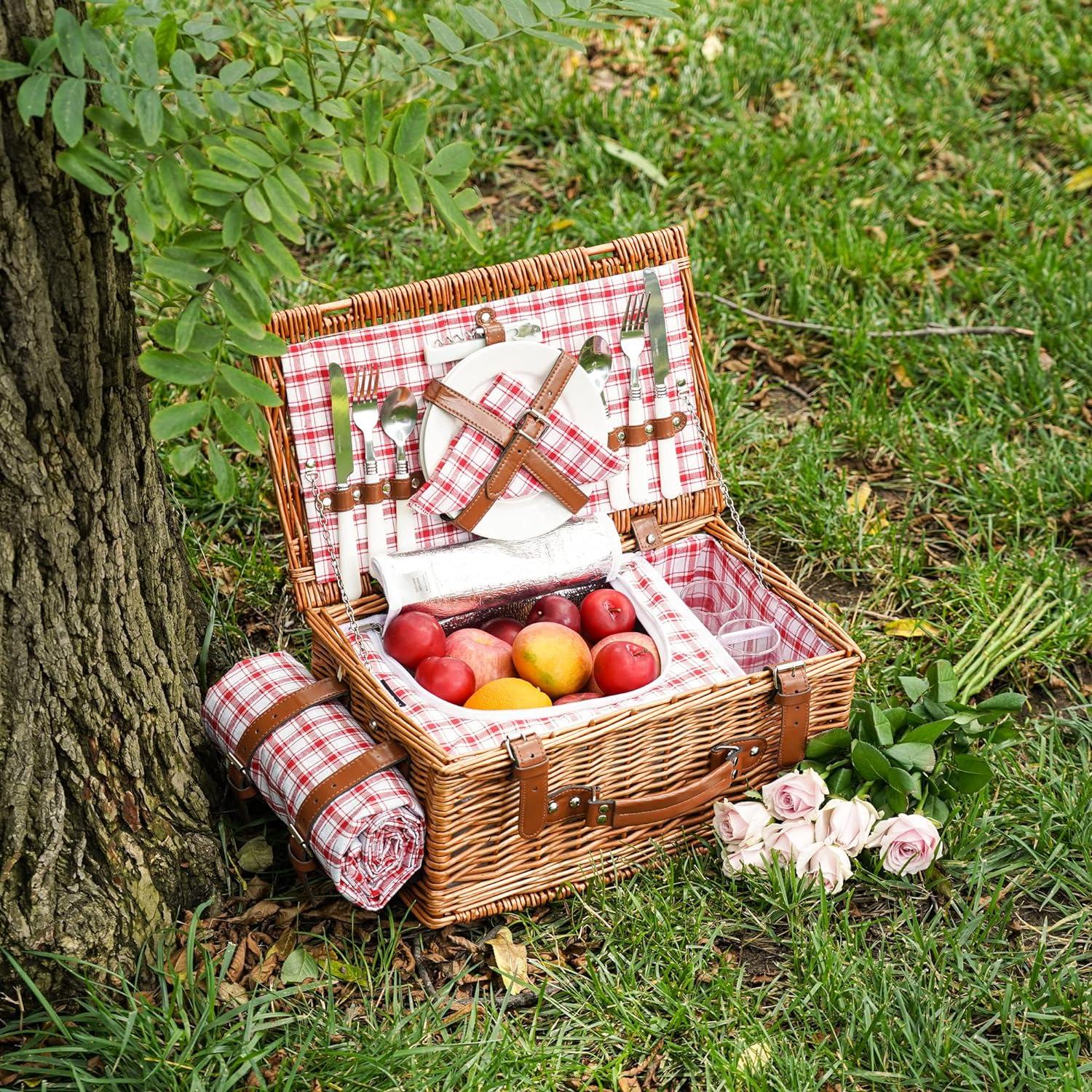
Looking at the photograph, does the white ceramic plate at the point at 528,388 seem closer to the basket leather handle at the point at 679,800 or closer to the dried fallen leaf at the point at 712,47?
the basket leather handle at the point at 679,800

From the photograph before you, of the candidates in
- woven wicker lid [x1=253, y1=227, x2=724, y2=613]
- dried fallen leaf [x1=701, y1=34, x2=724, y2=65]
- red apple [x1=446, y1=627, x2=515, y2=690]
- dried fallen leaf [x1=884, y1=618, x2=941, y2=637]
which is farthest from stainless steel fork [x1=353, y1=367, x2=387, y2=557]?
dried fallen leaf [x1=701, y1=34, x2=724, y2=65]

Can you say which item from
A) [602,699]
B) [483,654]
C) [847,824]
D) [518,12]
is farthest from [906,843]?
[518,12]

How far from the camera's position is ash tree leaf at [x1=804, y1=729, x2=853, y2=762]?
244 centimetres

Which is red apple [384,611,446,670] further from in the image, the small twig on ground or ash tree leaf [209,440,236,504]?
the small twig on ground

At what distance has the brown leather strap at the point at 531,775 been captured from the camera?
2.13 metres

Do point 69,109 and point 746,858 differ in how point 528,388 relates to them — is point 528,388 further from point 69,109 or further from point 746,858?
point 69,109

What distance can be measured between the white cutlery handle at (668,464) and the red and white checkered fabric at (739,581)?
0.38 feet

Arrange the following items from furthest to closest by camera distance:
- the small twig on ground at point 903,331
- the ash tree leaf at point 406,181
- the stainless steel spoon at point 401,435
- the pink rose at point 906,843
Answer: the small twig on ground at point 903,331, the stainless steel spoon at point 401,435, the pink rose at point 906,843, the ash tree leaf at point 406,181

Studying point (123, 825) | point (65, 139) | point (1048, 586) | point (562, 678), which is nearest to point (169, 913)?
point (123, 825)

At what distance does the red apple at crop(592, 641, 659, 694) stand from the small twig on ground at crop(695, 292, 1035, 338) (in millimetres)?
1648

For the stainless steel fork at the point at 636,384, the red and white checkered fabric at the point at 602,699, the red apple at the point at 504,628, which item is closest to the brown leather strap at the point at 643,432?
the stainless steel fork at the point at 636,384

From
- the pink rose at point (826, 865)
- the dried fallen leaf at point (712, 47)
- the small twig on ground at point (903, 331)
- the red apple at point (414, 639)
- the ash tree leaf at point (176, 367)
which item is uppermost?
the dried fallen leaf at point (712, 47)

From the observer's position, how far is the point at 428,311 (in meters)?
2.45

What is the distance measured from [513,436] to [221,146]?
0.90 m
